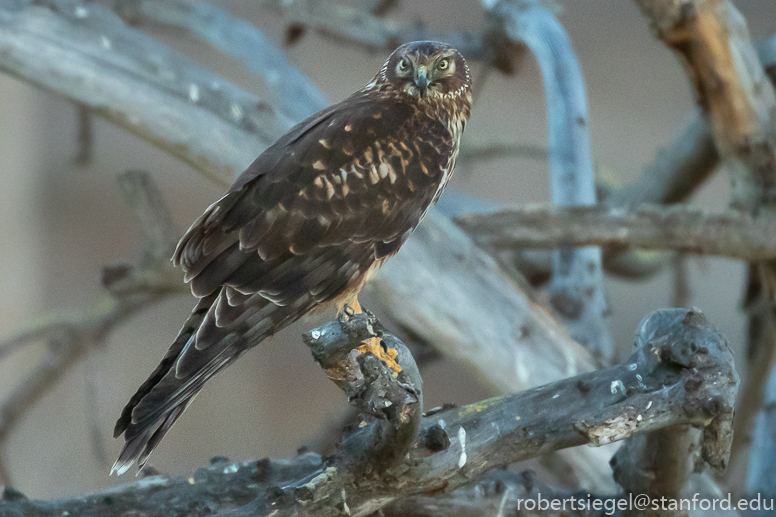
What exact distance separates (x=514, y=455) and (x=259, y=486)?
1.64 feet

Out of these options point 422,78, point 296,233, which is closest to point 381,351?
point 296,233

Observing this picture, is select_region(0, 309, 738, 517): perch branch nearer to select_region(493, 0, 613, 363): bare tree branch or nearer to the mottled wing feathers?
the mottled wing feathers

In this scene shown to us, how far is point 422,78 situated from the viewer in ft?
4.13

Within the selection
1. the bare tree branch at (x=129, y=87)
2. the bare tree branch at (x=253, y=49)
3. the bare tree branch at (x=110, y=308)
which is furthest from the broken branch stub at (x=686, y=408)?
the bare tree branch at (x=110, y=308)

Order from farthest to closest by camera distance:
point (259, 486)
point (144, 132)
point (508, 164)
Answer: point (508, 164) < point (144, 132) < point (259, 486)

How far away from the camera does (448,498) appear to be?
134cm

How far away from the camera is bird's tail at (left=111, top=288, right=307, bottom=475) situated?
993 mm

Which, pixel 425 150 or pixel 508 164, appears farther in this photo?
pixel 508 164

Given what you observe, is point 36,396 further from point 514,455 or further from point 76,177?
point 514,455

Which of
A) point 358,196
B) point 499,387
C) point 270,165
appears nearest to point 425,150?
point 358,196

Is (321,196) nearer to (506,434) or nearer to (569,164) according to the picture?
(506,434)

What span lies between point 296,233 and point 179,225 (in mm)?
1864

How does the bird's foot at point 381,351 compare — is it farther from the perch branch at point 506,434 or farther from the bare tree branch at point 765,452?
the bare tree branch at point 765,452

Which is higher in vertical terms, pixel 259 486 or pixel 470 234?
pixel 470 234
